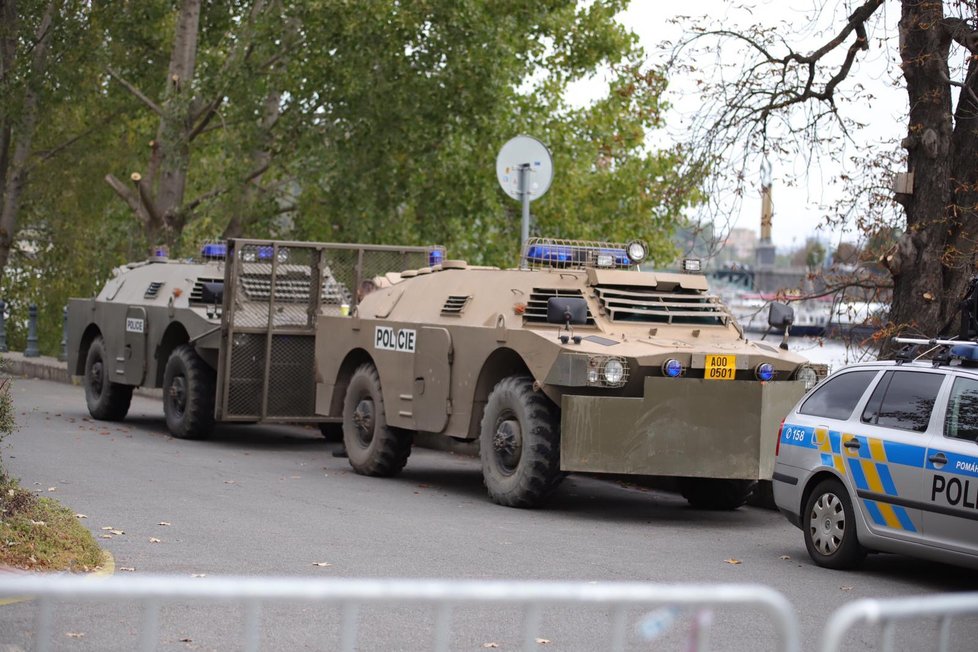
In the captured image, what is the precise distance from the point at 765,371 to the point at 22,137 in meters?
24.0

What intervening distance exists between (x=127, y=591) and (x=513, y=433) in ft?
30.3

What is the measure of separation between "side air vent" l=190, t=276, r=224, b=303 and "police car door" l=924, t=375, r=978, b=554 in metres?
10.8

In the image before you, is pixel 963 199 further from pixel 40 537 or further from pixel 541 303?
pixel 40 537

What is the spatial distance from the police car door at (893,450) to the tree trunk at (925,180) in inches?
161

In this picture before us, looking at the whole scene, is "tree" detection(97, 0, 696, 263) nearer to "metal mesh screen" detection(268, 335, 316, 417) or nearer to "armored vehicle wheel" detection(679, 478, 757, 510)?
"metal mesh screen" detection(268, 335, 316, 417)

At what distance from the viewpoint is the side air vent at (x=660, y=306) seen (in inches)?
523

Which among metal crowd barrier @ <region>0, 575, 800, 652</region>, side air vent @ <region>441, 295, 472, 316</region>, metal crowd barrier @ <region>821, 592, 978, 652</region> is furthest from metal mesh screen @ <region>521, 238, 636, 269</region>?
metal crowd barrier @ <region>0, 575, 800, 652</region>

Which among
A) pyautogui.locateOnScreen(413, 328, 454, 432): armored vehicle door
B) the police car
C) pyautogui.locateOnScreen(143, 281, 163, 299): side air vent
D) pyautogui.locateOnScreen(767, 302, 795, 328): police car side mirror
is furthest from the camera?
pyautogui.locateOnScreen(143, 281, 163, 299): side air vent

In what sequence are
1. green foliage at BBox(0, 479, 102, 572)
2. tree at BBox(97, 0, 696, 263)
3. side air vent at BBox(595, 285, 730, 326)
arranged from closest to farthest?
green foliage at BBox(0, 479, 102, 572) → side air vent at BBox(595, 285, 730, 326) → tree at BBox(97, 0, 696, 263)

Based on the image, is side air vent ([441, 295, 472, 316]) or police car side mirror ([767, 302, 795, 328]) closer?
police car side mirror ([767, 302, 795, 328])

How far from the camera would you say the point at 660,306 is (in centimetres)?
1345

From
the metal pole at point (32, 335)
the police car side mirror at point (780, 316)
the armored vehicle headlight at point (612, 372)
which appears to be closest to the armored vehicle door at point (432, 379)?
the armored vehicle headlight at point (612, 372)

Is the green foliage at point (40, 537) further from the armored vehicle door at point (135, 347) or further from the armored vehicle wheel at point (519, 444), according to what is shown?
the armored vehicle door at point (135, 347)

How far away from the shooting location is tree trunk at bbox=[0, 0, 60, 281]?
31.0m
